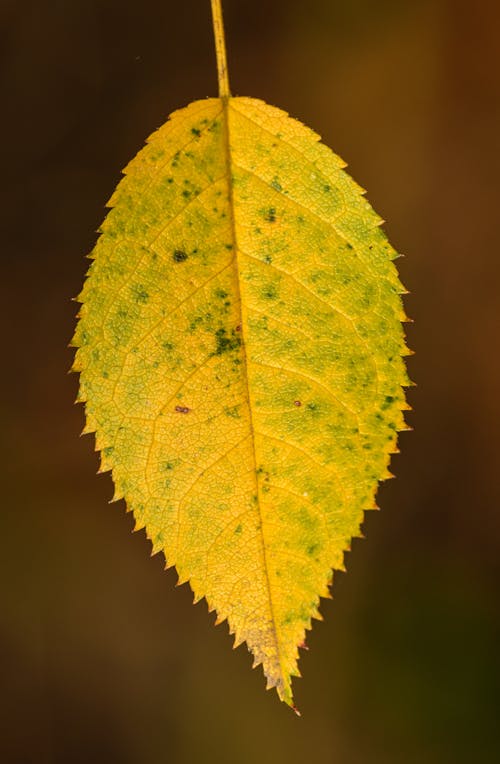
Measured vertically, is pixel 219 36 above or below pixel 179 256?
above

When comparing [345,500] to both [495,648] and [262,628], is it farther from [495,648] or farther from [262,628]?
[495,648]

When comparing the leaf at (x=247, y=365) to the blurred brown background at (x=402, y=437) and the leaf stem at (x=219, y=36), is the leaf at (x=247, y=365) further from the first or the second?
the blurred brown background at (x=402, y=437)

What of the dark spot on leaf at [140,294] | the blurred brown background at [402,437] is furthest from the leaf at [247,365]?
the blurred brown background at [402,437]

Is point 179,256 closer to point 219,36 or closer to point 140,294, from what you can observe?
point 140,294

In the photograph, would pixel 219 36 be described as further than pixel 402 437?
No

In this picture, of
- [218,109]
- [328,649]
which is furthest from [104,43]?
[328,649]

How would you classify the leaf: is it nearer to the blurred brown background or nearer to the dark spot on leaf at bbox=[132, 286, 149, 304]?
the dark spot on leaf at bbox=[132, 286, 149, 304]

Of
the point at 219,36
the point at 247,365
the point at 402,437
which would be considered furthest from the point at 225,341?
the point at 402,437
